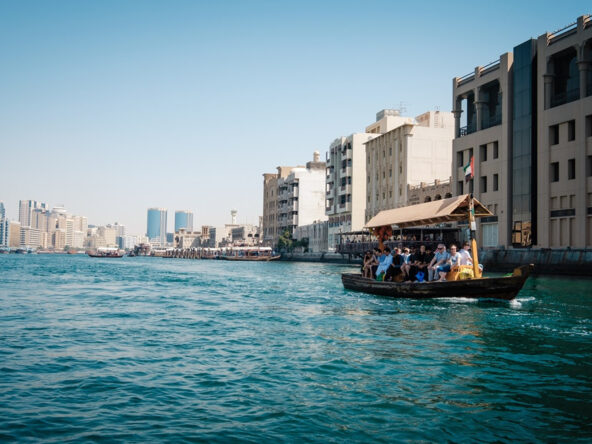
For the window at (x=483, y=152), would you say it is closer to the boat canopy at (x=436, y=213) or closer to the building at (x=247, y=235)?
the boat canopy at (x=436, y=213)

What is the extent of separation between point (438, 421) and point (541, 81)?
46725mm

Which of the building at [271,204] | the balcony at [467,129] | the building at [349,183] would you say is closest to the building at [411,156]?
the building at [349,183]

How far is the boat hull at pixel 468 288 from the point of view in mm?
18656

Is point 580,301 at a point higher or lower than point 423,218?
lower

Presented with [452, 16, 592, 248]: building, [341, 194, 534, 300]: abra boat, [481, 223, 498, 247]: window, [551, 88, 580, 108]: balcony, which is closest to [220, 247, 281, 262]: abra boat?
[452, 16, 592, 248]: building

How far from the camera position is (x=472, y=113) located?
194 ft

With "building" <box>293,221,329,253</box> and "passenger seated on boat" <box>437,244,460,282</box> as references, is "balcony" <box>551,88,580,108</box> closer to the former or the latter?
"passenger seated on boat" <box>437,244,460,282</box>

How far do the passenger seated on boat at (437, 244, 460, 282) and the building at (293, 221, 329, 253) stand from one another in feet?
262

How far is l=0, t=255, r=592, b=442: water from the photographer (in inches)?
247

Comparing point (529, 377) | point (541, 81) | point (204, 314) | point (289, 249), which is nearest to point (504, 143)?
point (541, 81)

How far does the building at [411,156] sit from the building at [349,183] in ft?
23.6

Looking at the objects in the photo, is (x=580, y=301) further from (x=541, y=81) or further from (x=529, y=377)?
(x=541, y=81)

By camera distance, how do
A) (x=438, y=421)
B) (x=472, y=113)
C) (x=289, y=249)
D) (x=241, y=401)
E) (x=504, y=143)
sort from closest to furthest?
(x=438, y=421)
(x=241, y=401)
(x=504, y=143)
(x=472, y=113)
(x=289, y=249)

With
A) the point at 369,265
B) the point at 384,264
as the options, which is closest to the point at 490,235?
the point at 369,265
